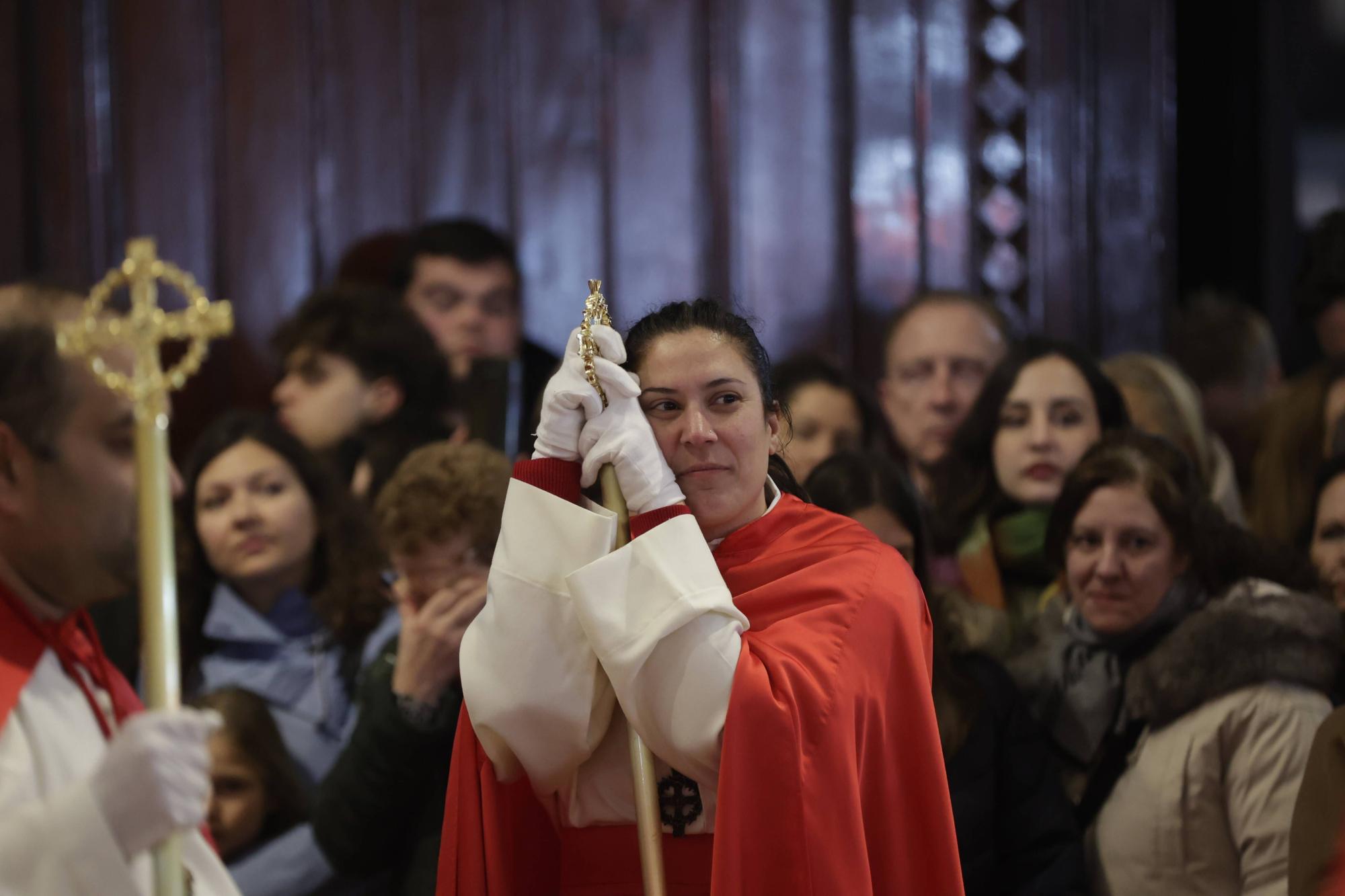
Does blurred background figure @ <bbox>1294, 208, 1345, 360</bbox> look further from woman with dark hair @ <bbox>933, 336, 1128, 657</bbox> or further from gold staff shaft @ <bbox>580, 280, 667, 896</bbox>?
gold staff shaft @ <bbox>580, 280, 667, 896</bbox>

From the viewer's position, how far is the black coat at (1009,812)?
134 inches

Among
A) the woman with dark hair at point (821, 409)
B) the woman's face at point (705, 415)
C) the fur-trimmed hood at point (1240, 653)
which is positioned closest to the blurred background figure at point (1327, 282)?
the woman with dark hair at point (821, 409)

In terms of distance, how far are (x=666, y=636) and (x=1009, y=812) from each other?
53.1 inches

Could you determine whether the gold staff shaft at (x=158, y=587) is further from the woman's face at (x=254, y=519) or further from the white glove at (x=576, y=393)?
the woman's face at (x=254, y=519)

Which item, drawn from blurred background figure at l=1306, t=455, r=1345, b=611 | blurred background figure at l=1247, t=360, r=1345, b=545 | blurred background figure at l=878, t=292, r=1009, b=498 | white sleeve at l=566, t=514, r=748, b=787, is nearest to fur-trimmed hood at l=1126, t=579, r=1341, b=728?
blurred background figure at l=1306, t=455, r=1345, b=611

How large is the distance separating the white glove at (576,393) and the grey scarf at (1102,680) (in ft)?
5.51

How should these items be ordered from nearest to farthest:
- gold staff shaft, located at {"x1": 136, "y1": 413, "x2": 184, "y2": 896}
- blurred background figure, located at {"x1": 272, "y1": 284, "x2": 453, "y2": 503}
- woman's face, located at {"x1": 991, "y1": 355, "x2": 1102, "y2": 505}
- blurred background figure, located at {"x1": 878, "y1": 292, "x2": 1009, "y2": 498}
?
gold staff shaft, located at {"x1": 136, "y1": 413, "x2": 184, "y2": 896} → woman's face, located at {"x1": 991, "y1": 355, "x2": 1102, "y2": 505} → blurred background figure, located at {"x1": 272, "y1": 284, "x2": 453, "y2": 503} → blurred background figure, located at {"x1": 878, "y1": 292, "x2": 1009, "y2": 498}

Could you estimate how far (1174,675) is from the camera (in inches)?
138

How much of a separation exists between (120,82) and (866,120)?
292 centimetres

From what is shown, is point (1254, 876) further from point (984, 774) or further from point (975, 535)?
point (975, 535)

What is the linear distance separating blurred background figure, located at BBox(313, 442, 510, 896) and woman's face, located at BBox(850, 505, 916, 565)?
34.6 inches

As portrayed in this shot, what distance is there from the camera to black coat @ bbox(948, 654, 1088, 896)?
3.39 meters

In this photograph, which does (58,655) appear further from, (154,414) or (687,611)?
(687,611)

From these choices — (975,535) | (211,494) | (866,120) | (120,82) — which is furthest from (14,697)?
(866,120)
